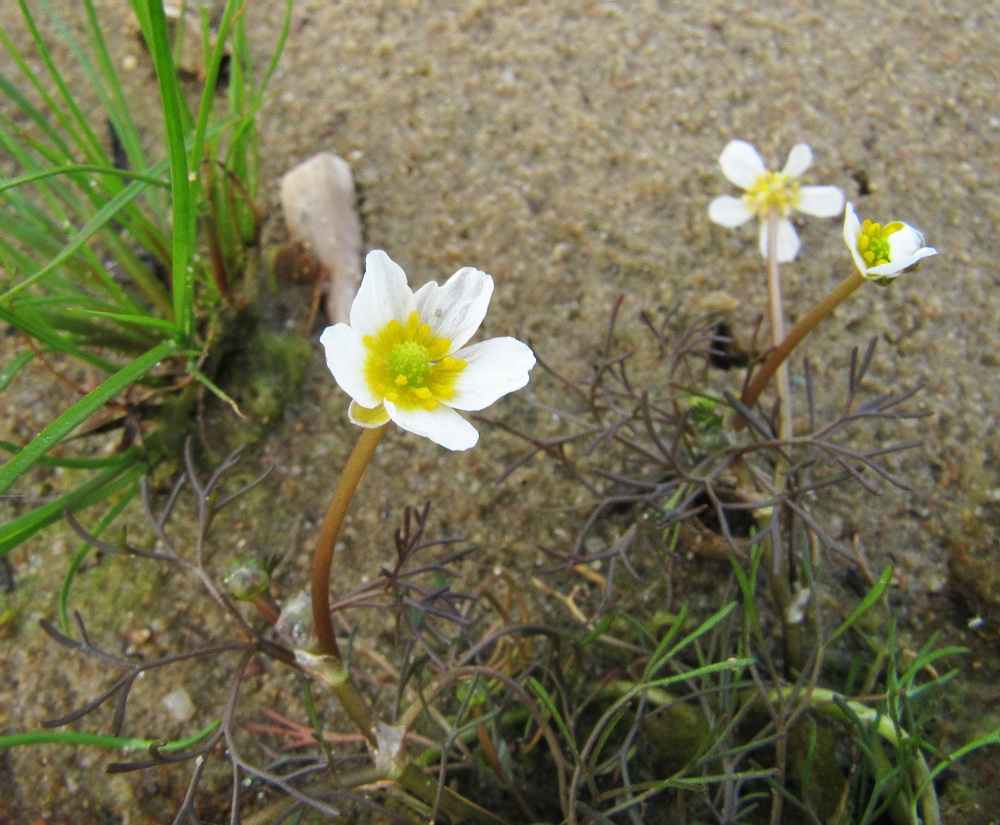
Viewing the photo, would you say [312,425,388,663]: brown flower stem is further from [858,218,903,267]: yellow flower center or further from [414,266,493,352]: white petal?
[858,218,903,267]: yellow flower center

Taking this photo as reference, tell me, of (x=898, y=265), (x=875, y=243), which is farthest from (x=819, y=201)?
(x=898, y=265)

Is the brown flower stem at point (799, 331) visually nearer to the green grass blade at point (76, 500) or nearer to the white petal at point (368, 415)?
the white petal at point (368, 415)

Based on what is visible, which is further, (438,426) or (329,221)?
(329,221)

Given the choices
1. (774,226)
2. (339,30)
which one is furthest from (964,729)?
(339,30)

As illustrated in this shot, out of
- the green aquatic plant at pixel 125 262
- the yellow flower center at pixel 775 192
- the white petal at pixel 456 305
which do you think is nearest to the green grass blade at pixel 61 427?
the green aquatic plant at pixel 125 262

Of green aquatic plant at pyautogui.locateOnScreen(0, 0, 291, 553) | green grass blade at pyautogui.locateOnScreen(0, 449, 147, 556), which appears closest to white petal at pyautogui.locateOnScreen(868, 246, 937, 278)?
green aquatic plant at pyautogui.locateOnScreen(0, 0, 291, 553)

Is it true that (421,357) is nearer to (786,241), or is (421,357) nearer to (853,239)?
(853,239)
